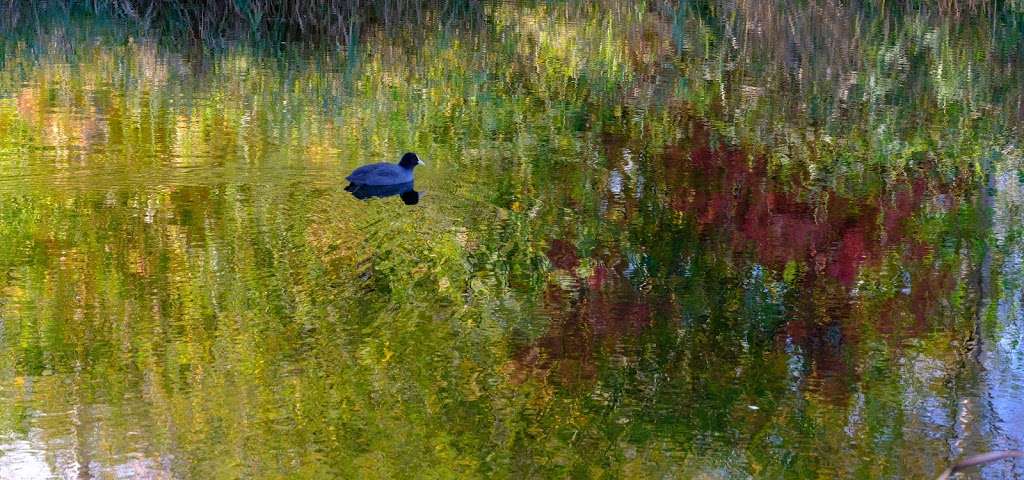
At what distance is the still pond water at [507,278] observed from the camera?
4828 millimetres

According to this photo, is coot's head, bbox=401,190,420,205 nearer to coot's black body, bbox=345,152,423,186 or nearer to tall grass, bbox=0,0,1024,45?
coot's black body, bbox=345,152,423,186

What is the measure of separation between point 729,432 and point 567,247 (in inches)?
102

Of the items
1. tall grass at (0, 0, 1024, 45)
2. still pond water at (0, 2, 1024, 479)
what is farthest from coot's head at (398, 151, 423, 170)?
tall grass at (0, 0, 1024, 45)

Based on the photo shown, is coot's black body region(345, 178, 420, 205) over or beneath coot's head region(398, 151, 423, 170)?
beneath

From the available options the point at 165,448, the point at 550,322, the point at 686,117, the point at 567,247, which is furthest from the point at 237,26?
the point at 165,448

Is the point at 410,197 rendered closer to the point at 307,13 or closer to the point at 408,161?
the point at 408,161

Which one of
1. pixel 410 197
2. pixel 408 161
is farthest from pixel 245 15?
pixel 410 197

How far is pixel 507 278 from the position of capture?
680cm

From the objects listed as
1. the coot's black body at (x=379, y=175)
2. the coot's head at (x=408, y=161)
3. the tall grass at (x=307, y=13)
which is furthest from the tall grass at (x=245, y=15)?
the coot's black body at (x=379, y=175)

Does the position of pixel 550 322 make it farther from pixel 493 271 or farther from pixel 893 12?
pixel 893 12

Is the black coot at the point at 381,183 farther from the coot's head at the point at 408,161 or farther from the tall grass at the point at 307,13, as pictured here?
the tall grass at the point at 307,13

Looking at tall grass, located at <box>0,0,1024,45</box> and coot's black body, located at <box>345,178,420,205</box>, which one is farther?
tall grass, located at <box>0,0,1024,45</box>

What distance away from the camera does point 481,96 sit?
12109 mm

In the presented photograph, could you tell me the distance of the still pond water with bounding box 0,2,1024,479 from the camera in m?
4.83
